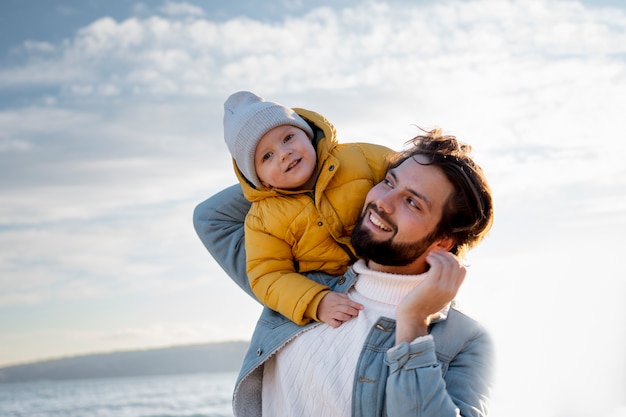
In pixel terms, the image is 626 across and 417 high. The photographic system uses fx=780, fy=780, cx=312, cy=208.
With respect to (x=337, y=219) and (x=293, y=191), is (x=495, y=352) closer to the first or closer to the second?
(x=337, y=219)

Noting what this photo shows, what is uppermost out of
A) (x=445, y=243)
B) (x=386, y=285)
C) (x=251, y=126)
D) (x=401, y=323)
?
(x=251, y=126)

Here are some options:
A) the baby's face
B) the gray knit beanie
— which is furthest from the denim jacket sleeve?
the gray knit beanie

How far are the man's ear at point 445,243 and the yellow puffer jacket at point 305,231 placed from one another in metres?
0.40

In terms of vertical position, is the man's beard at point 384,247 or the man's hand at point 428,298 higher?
the man's beard at point 384,247

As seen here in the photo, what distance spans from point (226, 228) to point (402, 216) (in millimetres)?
1025

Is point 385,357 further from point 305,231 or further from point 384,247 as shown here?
point 305,231

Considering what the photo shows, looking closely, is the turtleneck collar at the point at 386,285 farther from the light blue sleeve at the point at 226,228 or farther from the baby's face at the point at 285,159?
the light blue sleeve at the point at 226,228

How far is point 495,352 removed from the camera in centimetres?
328

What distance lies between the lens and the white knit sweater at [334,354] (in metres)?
3.21

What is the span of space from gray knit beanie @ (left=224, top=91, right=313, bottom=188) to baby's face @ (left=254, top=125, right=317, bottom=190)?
1.2 inches

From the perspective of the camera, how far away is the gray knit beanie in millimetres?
3596

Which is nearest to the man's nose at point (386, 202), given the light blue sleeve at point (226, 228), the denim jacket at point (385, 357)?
the denim jacket at point (385, 357)

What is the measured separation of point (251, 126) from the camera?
3.62m

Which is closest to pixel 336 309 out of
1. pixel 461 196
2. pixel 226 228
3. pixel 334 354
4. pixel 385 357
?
pixel 334 354
